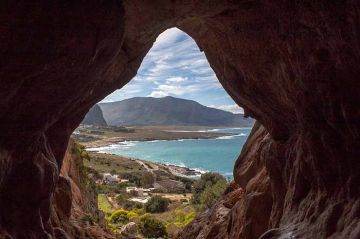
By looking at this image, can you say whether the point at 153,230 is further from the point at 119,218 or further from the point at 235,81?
the point at 235,81

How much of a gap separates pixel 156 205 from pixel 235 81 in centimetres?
3911

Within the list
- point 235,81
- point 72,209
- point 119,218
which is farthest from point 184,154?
point 235,81

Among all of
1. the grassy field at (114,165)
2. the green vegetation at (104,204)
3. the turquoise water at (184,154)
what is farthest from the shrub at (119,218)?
the turquoise water at (184,154)

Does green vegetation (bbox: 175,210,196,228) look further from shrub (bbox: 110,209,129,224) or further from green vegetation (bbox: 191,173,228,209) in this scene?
shrub (bbox: 110,209,129,224)

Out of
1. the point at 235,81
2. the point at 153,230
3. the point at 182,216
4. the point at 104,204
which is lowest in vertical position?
the point at 104,204

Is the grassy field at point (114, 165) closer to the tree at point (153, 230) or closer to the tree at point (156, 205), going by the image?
the tree at point (156, 205)

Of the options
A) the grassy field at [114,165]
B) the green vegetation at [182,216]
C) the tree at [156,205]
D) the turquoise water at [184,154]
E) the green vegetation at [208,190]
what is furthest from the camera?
the turquoise water at [184,154]

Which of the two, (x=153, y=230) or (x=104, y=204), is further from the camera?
(x=104, y=204)

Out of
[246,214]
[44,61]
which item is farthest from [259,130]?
[44,61]

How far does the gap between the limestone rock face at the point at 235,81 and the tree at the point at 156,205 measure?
125 ft

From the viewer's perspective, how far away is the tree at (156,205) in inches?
2052

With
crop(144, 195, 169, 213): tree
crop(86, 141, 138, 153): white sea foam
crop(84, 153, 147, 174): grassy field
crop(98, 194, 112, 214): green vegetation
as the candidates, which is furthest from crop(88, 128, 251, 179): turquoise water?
crop(144, 195, 169, 213): tree

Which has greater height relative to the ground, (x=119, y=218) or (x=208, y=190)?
(x=208, y=190)

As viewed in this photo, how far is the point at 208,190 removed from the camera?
144 ft
